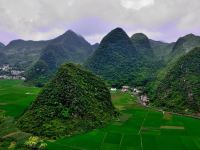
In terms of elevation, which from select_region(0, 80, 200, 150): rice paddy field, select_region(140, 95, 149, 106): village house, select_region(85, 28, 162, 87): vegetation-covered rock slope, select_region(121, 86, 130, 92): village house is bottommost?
select_region(0, 80, 200, 150): rice paddy field

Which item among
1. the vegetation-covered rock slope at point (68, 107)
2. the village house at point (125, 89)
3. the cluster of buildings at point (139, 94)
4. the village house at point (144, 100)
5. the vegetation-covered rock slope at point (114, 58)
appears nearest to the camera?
the vegetation-covered rock slope at point (68, 107)

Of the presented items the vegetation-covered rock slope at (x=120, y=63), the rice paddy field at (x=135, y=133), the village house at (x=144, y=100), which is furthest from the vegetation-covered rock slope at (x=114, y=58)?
the rice paddy field at (x=135, y=133)

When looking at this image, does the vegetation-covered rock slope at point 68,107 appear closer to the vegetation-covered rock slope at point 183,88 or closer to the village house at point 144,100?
the vegetation-covered rock slope at point 183,88

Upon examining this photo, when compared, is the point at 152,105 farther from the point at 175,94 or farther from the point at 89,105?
the point at 89,105

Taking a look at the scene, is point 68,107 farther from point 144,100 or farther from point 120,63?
point 120,63

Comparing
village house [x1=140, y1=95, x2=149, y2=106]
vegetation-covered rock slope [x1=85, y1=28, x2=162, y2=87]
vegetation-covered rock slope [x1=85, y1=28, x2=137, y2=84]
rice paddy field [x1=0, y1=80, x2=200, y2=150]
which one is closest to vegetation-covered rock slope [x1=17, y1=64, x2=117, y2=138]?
rice paddy field [x1=0, y1=80, x2=200, y2=150]

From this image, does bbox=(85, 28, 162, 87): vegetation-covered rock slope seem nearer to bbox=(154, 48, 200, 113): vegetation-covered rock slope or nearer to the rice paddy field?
bbox=(154, 48, 200, 113): vegetation-covered rock slope
